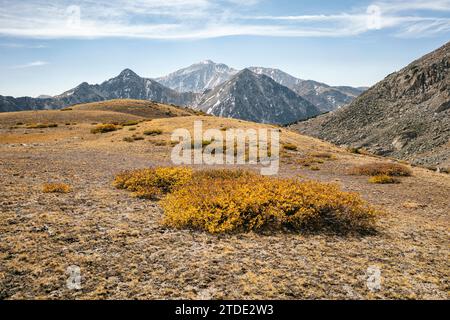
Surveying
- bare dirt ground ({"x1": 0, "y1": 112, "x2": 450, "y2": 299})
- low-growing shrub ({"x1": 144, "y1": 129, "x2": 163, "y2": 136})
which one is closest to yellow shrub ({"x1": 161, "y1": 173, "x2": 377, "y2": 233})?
bare dirt ground ({"x1": 0, "y1": 112, "x2": 450, "y2": 299})

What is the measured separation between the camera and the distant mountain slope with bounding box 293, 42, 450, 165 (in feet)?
281

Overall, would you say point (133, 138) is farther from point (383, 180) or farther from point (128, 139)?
point (383, 180)

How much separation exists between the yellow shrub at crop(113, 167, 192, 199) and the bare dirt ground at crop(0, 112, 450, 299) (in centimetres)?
70

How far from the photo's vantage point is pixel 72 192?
14.6 metres

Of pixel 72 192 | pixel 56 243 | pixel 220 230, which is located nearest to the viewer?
pixel 56 243

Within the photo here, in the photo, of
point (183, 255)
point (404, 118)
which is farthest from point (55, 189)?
point (404, 118)

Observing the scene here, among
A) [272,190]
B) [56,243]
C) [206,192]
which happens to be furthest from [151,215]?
[272,190]

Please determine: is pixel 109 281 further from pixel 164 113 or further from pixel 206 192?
pixel 164 113

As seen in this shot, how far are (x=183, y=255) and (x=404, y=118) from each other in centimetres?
11312

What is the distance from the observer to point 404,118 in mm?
104812

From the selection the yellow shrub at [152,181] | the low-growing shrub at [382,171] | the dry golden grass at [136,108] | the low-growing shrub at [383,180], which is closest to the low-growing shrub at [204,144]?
the low-growing shrub at [382,171]

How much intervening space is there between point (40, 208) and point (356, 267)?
1056 cm

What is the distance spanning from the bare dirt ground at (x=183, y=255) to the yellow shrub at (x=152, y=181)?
70cm
